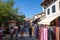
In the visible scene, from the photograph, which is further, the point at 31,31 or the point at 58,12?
the point at 31,31

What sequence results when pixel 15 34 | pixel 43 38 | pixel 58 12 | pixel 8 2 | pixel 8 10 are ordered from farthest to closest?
pixel 8 2
pixel 8 10
pixel 15 34
pixel 58 12
pixel 43 38

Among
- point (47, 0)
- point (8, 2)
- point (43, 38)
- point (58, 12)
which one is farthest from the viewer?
point (8, 2)

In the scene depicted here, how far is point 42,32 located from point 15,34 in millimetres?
8852

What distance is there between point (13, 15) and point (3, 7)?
3.92 meters

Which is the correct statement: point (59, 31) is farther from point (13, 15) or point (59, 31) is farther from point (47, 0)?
point (13, 15)

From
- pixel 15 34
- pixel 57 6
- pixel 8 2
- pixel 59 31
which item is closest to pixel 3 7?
pixel 8 2

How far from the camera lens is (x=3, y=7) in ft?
81.4

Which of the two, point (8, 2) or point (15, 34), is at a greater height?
point (8, 2)

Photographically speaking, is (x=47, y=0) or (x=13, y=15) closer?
(x=47, y=0)

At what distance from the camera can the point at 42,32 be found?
1329 cm

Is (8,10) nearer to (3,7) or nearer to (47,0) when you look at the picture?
(3,7)

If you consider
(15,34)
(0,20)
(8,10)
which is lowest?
(15,34)

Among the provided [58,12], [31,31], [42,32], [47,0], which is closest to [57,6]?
[58,12]

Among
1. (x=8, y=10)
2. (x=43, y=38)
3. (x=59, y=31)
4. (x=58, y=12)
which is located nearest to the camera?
(x=59, y=31)
